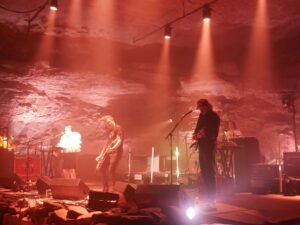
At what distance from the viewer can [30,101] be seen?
14539 mm

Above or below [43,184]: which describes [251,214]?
below

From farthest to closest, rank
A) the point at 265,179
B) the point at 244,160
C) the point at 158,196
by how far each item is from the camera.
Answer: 1. the point at 244,160
2. the point at 265,179
3. the point at 158,196

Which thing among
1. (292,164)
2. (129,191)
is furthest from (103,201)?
(292,164)

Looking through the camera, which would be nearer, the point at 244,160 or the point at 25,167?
the point at 244,160

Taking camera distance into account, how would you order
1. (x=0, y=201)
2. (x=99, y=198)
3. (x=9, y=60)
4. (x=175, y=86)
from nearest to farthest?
(x=99, y=198)
(x=0, y=201)
(x=9, y=60)
(x=175, y=86)

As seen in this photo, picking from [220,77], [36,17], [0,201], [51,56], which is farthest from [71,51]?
[0,201]

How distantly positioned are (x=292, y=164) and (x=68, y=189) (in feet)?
19.2

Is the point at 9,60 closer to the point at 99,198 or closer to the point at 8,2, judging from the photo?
the point at 8,2

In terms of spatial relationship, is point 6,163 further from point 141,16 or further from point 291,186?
point 291,186

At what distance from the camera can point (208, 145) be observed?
5.95 meters

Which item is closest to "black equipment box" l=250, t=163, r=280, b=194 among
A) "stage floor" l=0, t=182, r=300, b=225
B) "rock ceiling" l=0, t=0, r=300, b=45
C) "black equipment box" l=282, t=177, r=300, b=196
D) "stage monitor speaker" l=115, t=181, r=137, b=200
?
"black equipment box" l=282, t=177, r=300, b=196

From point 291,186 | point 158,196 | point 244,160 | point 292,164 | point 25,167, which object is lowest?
point 291,186

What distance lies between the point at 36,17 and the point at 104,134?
23.9 ft

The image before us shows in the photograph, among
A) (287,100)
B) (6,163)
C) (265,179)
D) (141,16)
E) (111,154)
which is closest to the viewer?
(111,154)
